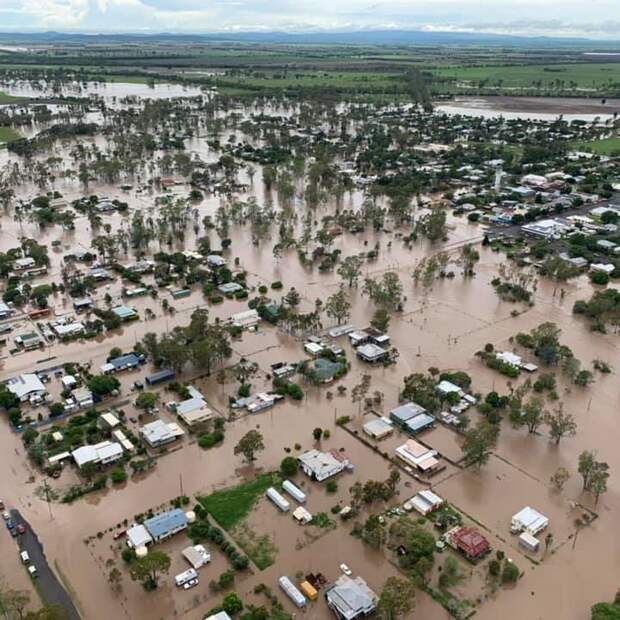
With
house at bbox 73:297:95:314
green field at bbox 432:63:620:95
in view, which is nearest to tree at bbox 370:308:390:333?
house at bbox 73:297:95:314

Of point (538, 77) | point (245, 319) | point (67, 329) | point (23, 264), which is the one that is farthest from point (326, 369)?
point (538, 77)

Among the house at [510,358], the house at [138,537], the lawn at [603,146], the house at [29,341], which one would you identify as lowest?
the house at [138,537]

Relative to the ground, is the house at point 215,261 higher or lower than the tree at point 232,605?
higher

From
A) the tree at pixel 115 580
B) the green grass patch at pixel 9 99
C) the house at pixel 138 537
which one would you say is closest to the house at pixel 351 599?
the house at pixel 138 537

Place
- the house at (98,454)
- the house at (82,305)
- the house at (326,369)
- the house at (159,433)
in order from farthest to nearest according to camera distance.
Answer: the house at (82,305)
the house at (326,369)
the house at (159,433)
the house at (98,454)

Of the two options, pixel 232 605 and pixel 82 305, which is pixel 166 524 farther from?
pixel 82 305

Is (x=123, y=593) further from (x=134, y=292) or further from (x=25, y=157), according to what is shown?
(x=25, y=157)

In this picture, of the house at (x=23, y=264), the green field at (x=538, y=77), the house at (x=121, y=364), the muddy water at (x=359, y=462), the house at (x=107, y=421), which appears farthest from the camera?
the green field at (x=538, y=77)

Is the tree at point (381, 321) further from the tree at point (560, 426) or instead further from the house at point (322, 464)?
the house at point (322, 464)
